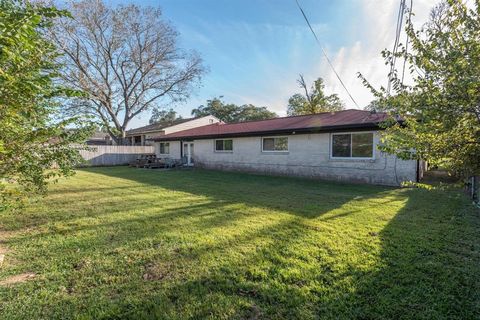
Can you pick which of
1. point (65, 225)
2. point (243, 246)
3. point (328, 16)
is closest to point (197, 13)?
point (328, 16)

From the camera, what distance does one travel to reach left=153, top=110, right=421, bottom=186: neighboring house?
9898mm

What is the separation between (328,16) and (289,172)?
6.97 m

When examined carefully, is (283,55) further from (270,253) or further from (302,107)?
(302,107)

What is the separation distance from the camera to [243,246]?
3.78m

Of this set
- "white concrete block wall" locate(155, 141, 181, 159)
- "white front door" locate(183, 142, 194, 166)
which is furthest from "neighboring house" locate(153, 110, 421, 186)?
"white concrete block wall" locate(155, 141, 181, 159)

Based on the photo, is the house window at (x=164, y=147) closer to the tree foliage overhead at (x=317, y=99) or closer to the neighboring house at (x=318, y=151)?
the neighboring house at (x=318, y=151)

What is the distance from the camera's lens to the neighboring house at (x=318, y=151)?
990 centimetres

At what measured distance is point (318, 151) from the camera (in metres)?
11.7

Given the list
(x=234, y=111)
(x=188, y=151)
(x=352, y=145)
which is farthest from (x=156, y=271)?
(x=234, y=111)

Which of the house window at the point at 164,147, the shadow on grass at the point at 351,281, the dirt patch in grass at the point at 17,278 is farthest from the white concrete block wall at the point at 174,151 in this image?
the dirt patch in grass at the point at 17,278

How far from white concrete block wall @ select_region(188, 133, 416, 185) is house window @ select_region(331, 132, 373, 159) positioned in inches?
10.0

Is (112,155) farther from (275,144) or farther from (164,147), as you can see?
(275,144)

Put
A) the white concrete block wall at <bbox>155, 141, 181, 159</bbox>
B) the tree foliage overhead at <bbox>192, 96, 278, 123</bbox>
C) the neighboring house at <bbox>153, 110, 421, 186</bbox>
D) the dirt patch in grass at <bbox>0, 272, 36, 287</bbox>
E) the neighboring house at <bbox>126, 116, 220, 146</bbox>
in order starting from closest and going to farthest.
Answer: the dirt patch in grass at <bbox>0, 272, 36, 287</bbox>, the neighboring house at <bbox>153, 110, 421, 186</bbox>, the white concrete block wall at <bbox>155, 141, 181, 159</bbox>, the neighboring house at <bbox>126, 116, 220, 146</bbox>, the tree foliage overhead at <bbox>192, 96, 278, 123</bbox>

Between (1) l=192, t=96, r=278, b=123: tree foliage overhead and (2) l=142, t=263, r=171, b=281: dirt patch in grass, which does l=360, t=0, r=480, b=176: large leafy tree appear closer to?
(2) l=142, t=263, r=171, b=281: dirt patch in grass
